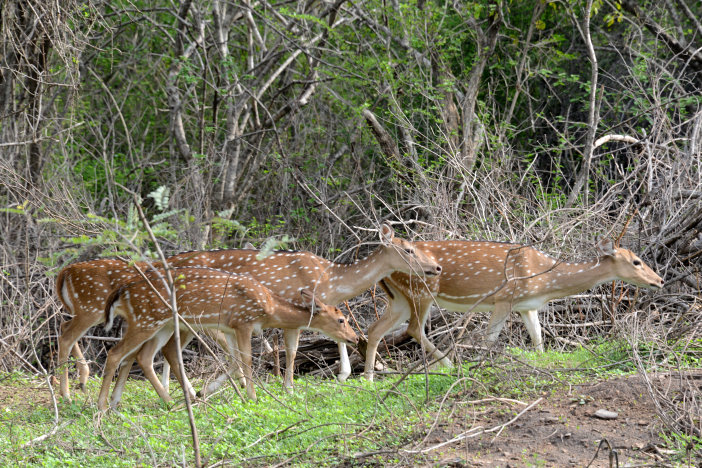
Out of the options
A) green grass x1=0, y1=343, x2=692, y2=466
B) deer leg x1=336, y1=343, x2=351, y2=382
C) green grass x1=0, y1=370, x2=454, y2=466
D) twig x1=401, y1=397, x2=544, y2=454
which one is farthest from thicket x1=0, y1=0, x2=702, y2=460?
twig x1=401, y1=397, x2=544, y2=454

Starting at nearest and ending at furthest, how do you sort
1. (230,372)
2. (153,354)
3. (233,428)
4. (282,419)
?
(233,428)
(282,419)
(230,372)
(153,354)

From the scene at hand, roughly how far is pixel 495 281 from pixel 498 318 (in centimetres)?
40

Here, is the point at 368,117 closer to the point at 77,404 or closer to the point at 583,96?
the point at 583,96

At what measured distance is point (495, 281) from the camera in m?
8.88

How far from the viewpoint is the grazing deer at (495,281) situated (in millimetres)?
8711

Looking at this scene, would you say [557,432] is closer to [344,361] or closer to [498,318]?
[498,318]

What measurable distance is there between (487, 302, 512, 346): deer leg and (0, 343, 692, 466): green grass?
18.7 inches

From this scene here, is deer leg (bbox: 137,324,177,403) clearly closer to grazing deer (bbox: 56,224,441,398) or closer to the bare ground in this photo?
grazing deer (bbox: 56,224,441,398)

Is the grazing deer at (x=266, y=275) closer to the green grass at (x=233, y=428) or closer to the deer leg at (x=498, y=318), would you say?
the deer leg at (x=498, y=318)

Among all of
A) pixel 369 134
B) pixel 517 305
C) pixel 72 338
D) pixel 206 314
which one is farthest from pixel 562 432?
pixel 369 134

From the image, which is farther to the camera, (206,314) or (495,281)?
(495,281)

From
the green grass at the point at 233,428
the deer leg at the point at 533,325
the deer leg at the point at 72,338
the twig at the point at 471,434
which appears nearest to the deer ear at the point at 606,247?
the deer leg at the point at 533,325

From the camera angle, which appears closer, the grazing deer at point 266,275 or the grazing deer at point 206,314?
the grazing deer at point 206,314

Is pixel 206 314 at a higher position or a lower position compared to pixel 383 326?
higher
